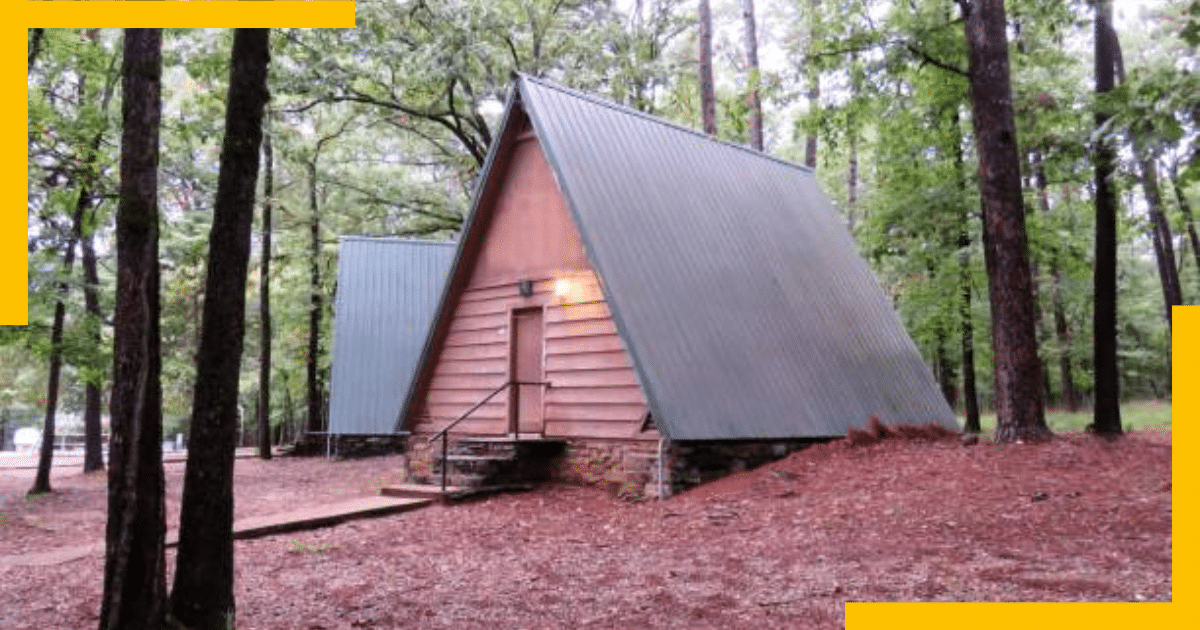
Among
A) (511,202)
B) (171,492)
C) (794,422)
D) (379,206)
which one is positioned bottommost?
(171,492)

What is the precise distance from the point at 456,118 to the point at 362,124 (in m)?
6.37

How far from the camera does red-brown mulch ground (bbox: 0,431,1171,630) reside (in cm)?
604

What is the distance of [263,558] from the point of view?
28.7 ft

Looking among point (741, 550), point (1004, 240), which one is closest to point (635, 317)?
point (741, 550)

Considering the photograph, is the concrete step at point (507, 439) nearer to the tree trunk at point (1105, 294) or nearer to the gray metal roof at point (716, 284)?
the gray metal roof at point (716, 284)

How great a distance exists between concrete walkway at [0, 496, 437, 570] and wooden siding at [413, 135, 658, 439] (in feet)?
7.69

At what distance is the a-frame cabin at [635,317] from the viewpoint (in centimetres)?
1186

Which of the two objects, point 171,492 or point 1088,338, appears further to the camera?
point 1088,338

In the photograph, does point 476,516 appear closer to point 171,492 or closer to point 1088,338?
point 171,492

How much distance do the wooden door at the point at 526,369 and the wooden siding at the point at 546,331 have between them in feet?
0.43

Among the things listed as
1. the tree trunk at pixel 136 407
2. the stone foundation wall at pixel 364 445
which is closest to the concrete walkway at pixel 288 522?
the tree trunk at pixel 136 407

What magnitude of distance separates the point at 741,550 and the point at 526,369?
6.52 meters

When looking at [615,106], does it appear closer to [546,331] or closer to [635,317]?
[546,331]

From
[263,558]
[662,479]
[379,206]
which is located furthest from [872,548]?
[379,206]
